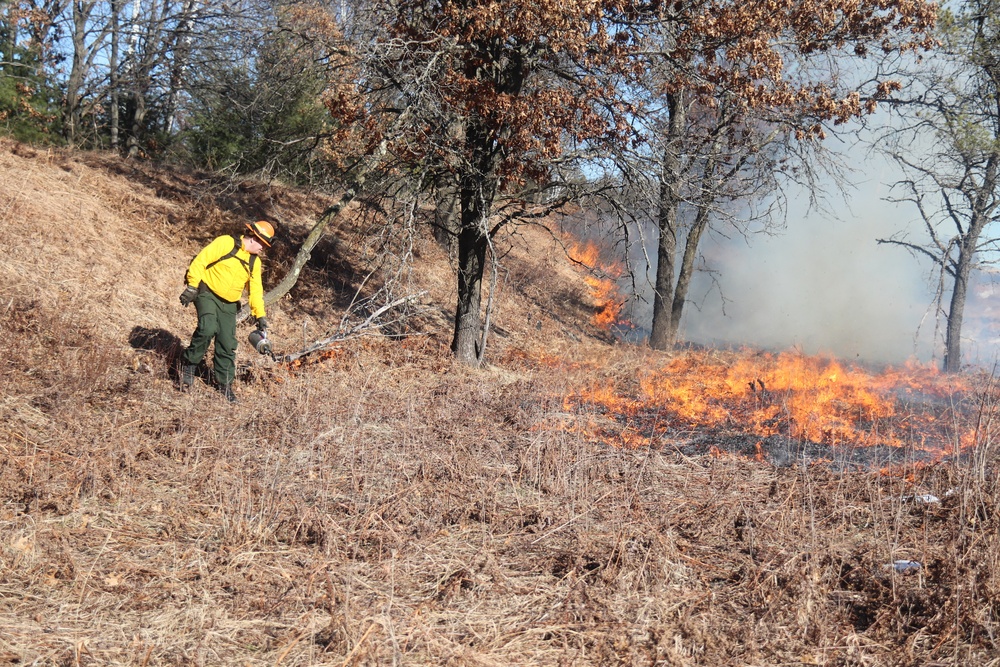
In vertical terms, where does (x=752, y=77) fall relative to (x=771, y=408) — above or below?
above

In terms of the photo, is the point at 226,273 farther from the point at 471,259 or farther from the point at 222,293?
the point at 471,259

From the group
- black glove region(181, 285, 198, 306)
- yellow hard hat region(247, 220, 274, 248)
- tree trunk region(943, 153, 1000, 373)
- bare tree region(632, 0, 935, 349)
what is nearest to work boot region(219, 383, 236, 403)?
black glove region(181, 285, 198, 306)

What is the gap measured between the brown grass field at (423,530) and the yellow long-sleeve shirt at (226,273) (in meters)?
1.13

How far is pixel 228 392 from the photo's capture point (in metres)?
8.33

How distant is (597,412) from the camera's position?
29.2 feet


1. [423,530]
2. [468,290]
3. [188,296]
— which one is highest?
[468,290]

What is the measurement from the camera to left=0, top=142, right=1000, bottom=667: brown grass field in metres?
4.00

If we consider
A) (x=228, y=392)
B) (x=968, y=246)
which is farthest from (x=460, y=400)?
(x=968, y=246)

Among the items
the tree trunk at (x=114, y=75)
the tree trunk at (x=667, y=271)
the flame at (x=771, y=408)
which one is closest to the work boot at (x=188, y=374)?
the flame at (x=771, y=408)

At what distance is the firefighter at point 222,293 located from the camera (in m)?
8.30

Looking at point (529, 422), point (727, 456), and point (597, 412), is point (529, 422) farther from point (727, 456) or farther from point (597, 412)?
point (727, 456)

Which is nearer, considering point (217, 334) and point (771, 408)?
point (217, 334)

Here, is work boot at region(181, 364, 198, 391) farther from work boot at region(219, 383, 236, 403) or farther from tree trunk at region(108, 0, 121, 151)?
tree trunk at region(108, 0, 121, 151)

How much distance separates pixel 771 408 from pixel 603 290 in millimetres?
12862
